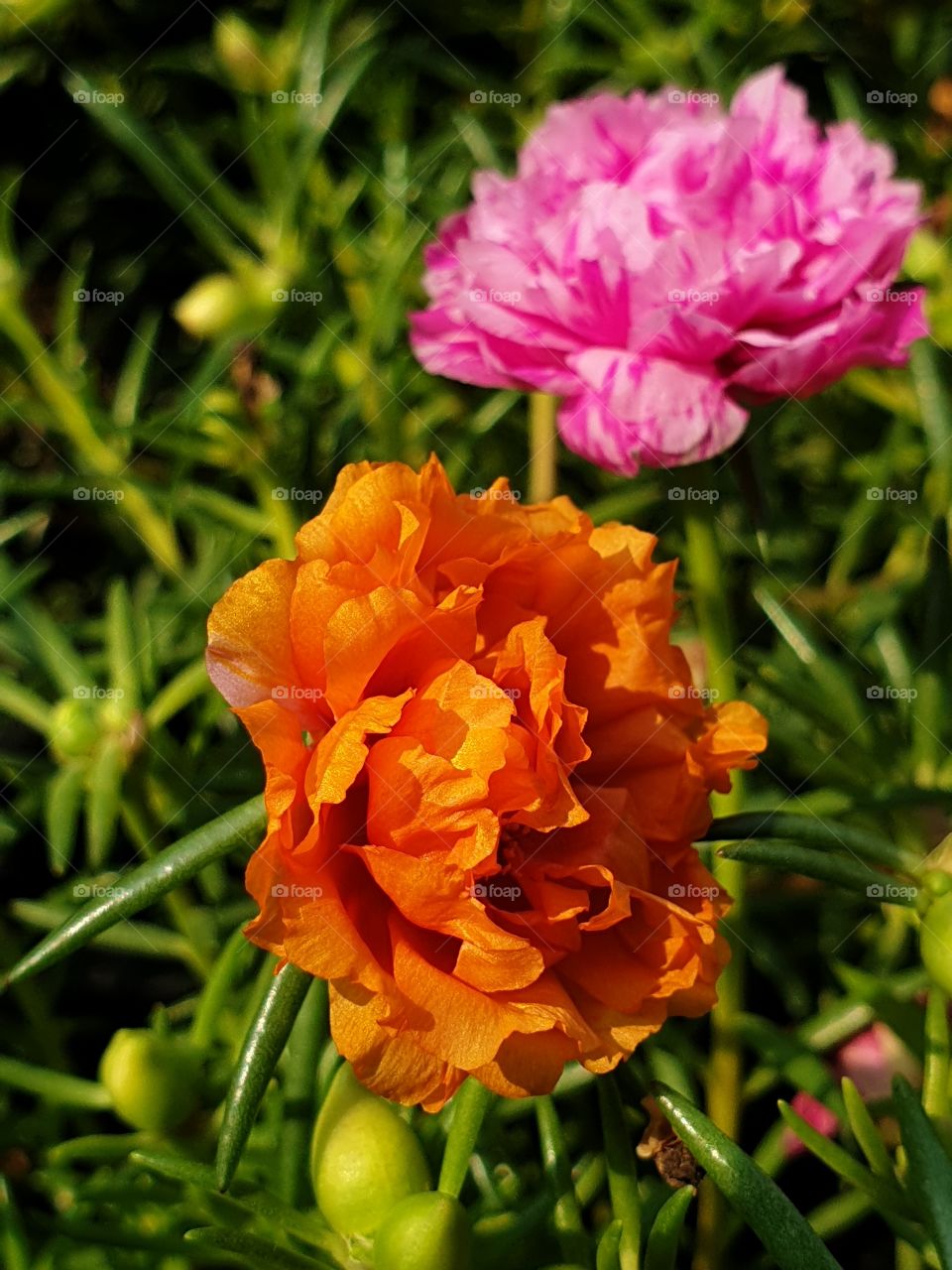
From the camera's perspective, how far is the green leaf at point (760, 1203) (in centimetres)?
65

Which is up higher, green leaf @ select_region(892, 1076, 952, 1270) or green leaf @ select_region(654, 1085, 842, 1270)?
green leaf @ select_region(654, 1085, 842, 1270)

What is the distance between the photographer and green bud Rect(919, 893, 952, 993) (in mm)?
743

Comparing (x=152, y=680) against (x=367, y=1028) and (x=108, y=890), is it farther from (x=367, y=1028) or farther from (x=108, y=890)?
(x=367, y=1028)

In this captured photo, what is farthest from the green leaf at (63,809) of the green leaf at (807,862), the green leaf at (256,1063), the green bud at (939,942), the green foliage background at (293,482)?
the green bud at (939,942)

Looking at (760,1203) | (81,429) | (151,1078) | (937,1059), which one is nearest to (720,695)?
(937,1059)

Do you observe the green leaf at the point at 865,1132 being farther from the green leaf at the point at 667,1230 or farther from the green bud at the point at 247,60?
the green bud at the point at 247,60

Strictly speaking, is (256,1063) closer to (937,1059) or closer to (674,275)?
(937,1059)

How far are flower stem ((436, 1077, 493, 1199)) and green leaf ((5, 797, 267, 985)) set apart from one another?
0.21m

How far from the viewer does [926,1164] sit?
0.71 metres

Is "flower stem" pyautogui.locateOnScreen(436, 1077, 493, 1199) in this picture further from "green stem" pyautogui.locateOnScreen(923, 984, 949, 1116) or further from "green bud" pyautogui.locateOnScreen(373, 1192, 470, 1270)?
"green stem" pyautogui.locateOnScreen(923, 984, 949, 1116)

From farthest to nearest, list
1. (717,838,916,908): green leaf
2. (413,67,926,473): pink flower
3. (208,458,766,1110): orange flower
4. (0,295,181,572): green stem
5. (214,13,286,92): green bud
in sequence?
(214,13,286,92): green bud, (0,295,181,572): green stem, (413,67,926,473): pink flower, (717,838,916,908): green leaf, (208,458,766,1110): orange flower

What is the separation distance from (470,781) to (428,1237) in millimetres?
245

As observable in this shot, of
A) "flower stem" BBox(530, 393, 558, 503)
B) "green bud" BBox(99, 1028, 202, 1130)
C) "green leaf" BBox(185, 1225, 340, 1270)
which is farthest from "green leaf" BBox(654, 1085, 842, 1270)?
"flower stem" BBox(530, 393, 558, 503)

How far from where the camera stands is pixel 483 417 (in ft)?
4.66
